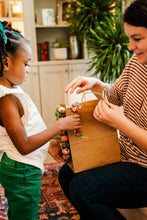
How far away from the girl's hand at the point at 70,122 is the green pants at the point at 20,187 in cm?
26

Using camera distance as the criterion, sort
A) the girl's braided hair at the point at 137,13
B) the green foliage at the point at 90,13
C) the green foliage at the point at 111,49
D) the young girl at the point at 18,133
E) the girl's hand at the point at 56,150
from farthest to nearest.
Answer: the green foliage at the point at 90,13 → the green foliage at the point at 111,49 → the girl's hand at the point at 56,150 → the young girl at the point at 18,133 → the girl's braided hair at the point at 137,13

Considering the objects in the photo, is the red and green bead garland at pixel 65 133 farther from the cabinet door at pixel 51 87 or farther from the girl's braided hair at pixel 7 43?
the cabinet door at pixel 51 87

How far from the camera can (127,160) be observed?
4.31 feet

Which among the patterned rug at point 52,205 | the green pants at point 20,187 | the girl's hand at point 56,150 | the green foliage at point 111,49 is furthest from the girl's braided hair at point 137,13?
the green foliage at point 111,49

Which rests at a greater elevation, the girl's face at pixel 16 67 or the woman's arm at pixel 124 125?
the girl's face at pixel 16 67

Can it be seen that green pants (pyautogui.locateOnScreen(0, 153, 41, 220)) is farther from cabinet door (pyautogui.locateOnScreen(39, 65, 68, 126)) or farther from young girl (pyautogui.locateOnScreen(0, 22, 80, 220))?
cabinet door (pyautogui.locateOnScreen(39, 65, 68, 126))

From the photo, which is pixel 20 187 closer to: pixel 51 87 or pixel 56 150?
pixel 56 150

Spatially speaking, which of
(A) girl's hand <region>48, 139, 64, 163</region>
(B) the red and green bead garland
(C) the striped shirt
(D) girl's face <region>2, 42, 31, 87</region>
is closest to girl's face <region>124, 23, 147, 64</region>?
(C) the striped shirt

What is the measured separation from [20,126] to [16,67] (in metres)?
0.28

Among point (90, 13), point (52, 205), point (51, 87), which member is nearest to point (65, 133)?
point (52, 205)

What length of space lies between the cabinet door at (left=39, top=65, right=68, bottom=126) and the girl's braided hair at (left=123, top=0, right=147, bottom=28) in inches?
102

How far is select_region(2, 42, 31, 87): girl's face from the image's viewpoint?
1.20 m

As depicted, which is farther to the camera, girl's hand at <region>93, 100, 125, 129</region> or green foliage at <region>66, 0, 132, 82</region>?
green foliage at <region>66, 0, 132, 82</region>

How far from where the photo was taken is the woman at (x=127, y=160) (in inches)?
43.0
